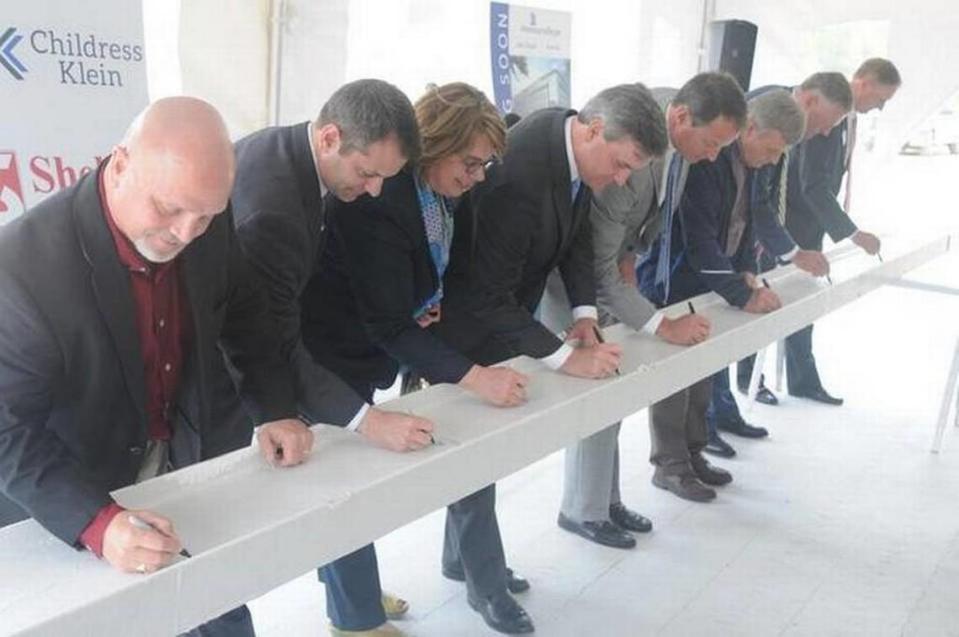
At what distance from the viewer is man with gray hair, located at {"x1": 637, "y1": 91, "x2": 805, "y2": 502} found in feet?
7.56

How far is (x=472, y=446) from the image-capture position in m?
1.31

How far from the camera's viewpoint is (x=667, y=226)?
7.75 ft

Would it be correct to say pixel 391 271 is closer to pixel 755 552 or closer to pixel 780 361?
pixel 755 552

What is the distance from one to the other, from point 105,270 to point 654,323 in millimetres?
1227

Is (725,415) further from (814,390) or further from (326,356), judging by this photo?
(326,356)

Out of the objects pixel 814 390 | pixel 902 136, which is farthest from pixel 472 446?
pixel 902 136

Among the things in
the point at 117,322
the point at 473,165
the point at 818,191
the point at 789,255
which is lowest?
the point at 789,255

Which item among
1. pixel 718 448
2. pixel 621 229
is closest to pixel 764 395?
pixel 718 448

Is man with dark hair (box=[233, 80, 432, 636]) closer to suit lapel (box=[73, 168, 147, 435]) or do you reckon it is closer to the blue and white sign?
suit lapel (box=[73, 168, 147, 435])

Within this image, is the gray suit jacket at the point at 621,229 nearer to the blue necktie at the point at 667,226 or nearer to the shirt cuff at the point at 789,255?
the blue necktie at the point at 667,226

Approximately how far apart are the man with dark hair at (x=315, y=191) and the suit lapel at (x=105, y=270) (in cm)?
29

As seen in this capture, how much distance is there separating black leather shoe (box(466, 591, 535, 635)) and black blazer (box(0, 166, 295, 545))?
1075 millimetres

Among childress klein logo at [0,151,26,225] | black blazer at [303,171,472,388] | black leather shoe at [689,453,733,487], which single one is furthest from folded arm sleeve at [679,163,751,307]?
childress klein logo at [0,151,26,225]

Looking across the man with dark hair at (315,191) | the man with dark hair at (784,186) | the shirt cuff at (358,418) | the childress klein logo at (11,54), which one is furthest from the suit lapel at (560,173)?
the childress klein logo at (11,54)
